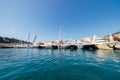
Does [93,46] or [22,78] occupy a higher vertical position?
[93,46]

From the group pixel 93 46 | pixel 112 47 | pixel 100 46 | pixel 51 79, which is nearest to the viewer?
pixel 51 79

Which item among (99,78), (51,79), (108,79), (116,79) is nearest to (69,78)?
(51,79)

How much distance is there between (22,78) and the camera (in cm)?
631

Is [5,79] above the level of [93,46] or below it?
below

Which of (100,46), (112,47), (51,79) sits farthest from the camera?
(100,46)

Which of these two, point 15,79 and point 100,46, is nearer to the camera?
point 15,79

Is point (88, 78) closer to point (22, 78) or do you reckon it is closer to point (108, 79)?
point (108, 79)

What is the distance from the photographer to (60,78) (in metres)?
6.25

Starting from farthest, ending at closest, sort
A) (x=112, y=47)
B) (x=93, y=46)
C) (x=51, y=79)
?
(x=93, y=46) → (x=112, y=47) → (x=51, y=79)

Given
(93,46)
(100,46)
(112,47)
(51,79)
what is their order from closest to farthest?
1. (51,79)
2. (112,47)
3. (100,46)
4. (93,46)

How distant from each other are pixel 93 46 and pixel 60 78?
158ft

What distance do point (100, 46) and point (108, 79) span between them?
1750 inches

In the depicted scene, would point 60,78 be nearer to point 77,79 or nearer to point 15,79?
point 77,79

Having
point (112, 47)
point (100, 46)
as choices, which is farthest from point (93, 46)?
point (112, 47)
